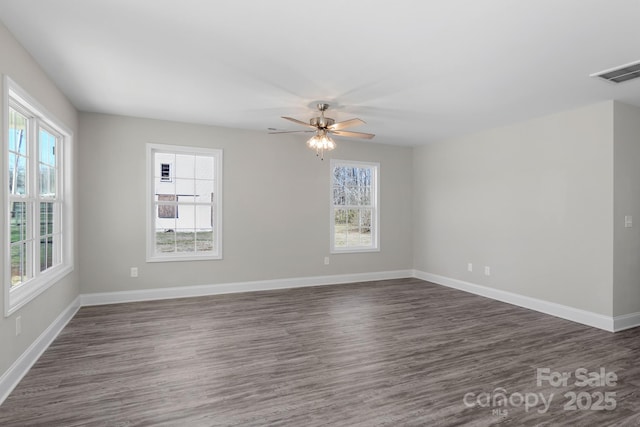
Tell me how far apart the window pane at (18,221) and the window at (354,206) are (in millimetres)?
4210

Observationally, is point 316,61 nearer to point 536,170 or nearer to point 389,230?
point 536,170

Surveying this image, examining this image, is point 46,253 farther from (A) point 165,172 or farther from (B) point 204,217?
(B) point 204,217

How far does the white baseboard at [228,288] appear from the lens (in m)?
4.86

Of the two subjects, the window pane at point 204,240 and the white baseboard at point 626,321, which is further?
the window pane at point 204,240

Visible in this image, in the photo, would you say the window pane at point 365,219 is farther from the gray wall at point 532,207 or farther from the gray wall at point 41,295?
the gray wall at point 41,295

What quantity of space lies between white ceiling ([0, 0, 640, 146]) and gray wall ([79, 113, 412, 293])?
2.29 feet

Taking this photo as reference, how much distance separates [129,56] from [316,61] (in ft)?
5.09

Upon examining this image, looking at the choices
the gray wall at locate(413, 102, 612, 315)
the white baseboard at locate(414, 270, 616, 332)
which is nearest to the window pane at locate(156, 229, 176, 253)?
the gray wall at locate(413, 102, 612, 315)

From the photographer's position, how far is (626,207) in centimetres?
402

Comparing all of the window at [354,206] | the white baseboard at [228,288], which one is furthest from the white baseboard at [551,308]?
the window at [354,206]

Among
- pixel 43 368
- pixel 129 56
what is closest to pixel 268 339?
pixel 43 368

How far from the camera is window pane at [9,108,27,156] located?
2844mm

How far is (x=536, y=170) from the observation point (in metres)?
4.72

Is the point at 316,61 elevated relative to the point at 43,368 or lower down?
elevated
